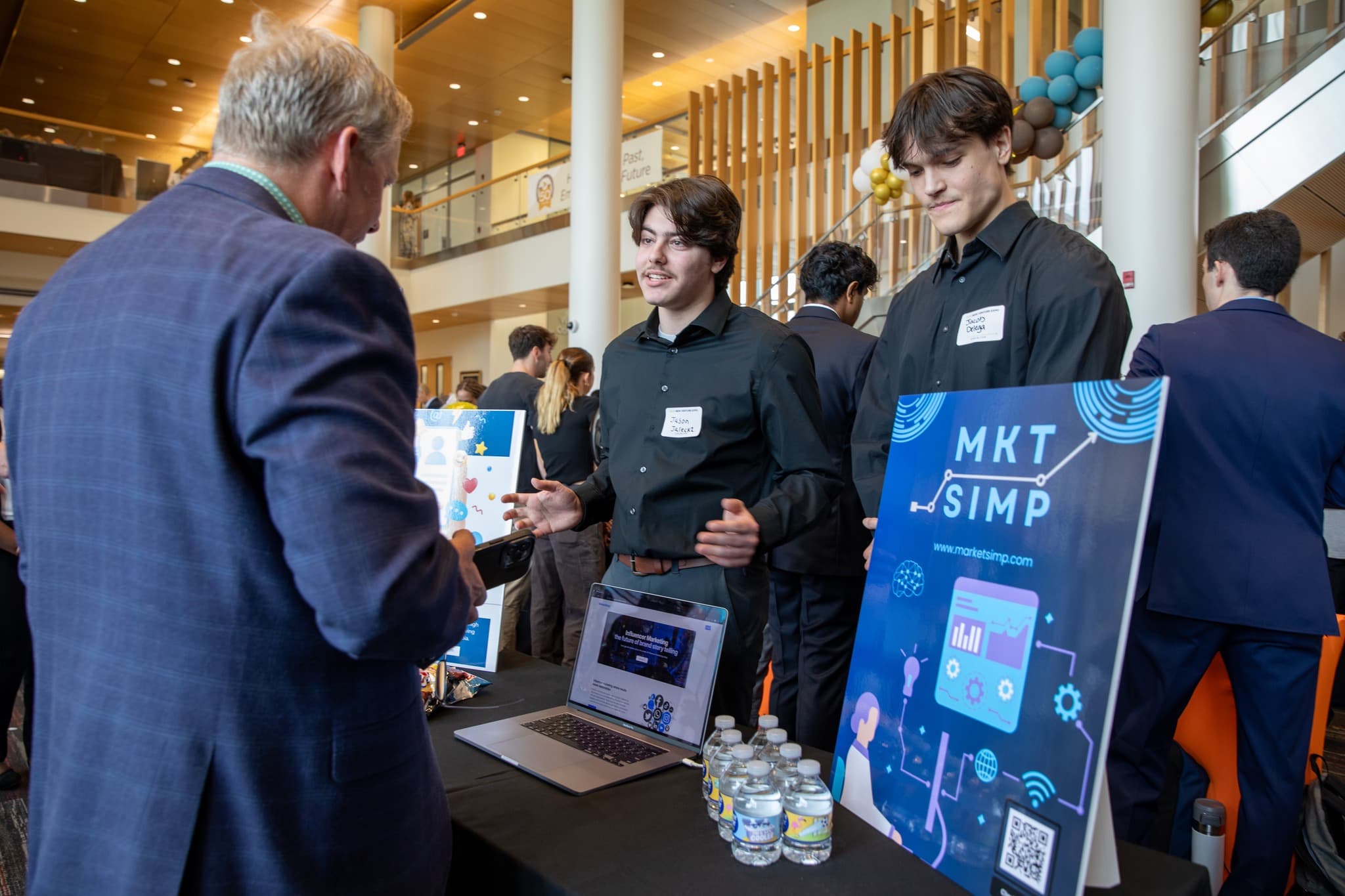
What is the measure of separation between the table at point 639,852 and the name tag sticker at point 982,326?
0.76m

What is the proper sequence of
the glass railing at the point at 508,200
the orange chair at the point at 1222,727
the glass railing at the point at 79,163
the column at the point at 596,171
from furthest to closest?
the glass railing at the point at 79,163 < the glass railing at the point at 508,200 < the column at the point at 596,171 < the orange chair at the point at 1222,727

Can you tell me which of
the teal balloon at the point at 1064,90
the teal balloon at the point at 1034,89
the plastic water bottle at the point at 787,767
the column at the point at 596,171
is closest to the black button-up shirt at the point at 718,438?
the plastic water bottle at the point at 787,767

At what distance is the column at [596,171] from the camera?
24.6 ft

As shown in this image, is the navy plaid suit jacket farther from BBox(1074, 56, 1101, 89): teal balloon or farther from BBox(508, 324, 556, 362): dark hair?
BBox(1074, 56, 1101, 89): teal balloon

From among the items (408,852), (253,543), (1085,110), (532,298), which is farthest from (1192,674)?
(532,298)

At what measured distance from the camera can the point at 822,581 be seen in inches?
105

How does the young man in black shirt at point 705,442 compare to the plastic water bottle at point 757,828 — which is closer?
the plastic water bottle at point 757,828

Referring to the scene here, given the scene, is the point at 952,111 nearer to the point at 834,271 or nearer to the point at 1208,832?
the point at 1208,832

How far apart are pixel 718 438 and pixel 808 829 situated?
2.81 feet

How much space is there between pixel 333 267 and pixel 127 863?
566 mm

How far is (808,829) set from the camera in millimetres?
1044

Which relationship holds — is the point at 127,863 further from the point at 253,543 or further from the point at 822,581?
the point at 822,581

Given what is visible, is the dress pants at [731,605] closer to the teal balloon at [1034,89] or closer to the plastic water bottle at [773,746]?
the plastic water bottle at [773,746]

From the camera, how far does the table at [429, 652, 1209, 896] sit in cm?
101
